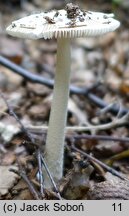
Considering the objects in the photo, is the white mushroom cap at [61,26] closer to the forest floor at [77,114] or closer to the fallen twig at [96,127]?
the forest floor at [77,114]

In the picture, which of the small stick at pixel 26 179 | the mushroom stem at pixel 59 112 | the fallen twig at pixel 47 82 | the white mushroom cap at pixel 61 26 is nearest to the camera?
the white mushroom cap at pixel 61 26

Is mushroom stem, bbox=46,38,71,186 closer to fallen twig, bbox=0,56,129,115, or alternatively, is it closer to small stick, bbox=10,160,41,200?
small stick, bbox=10,160,41,200

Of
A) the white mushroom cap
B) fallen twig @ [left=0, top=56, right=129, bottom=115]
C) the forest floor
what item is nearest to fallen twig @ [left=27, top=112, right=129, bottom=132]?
the forest floor

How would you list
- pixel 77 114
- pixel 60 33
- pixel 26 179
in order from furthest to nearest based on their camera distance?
1. pixel 77 114
2. pixel 26 179
3. pixel 60 33

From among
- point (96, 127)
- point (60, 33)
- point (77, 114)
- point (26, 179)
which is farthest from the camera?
point (77, 114)

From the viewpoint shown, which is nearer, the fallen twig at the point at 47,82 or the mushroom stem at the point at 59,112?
the mushroom stem at the point at 59,112

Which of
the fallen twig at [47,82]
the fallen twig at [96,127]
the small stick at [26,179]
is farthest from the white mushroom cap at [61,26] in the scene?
the fallen twig at [47,82]

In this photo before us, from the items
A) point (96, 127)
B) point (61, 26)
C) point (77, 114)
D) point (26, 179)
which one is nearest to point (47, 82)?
point (77, 114)

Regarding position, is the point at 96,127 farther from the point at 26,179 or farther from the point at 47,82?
the point at 26,179
